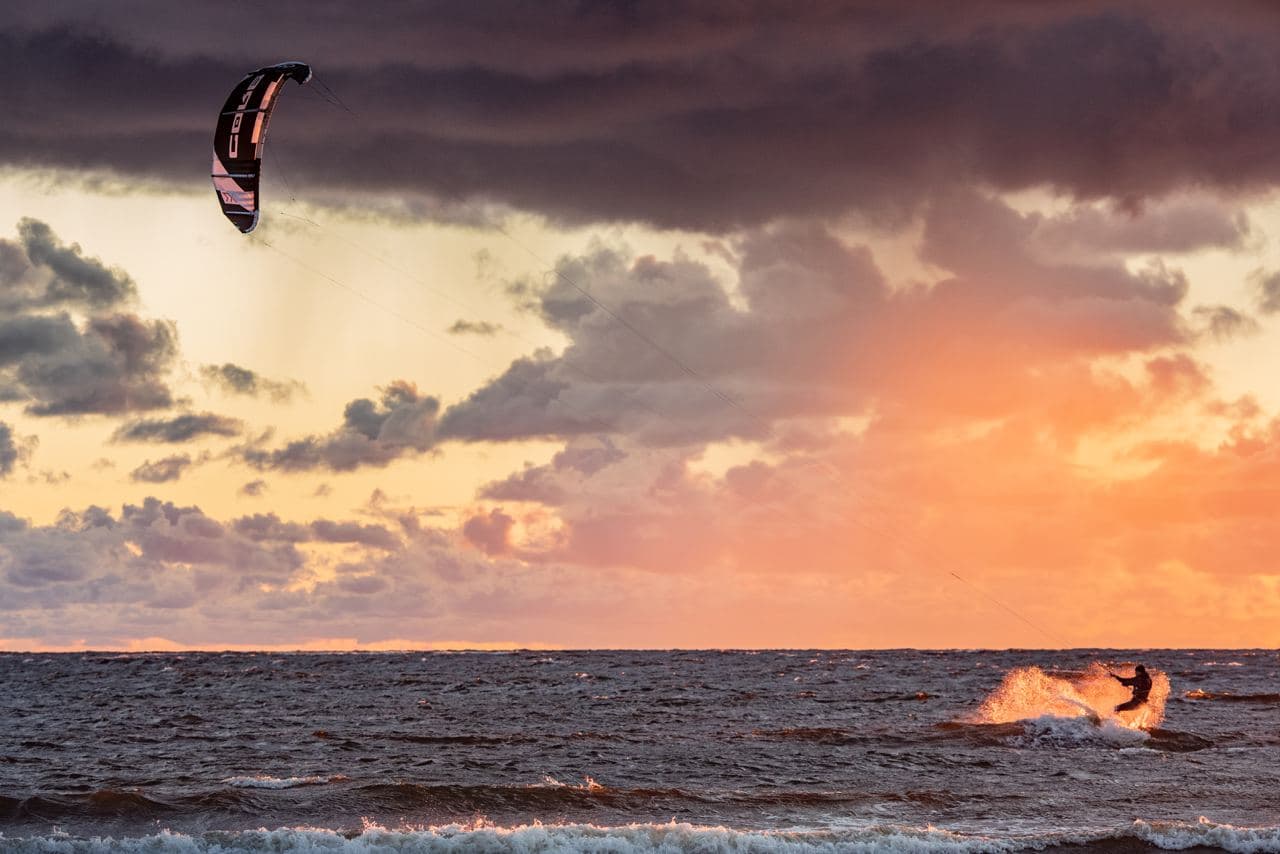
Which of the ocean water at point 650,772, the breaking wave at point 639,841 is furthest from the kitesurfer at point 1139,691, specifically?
the breaking wave at point 639,841

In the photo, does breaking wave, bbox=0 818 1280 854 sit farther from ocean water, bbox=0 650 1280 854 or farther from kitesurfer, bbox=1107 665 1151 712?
kitesurfer, bbox=1107 665 1151 712

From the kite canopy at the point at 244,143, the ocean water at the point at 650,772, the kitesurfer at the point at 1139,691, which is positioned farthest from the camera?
the kitesurfer at the point at 1139,691

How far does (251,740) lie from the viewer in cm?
3519

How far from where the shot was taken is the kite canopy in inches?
1049

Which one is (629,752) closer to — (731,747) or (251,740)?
(731,747)

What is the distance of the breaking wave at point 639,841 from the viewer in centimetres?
2078

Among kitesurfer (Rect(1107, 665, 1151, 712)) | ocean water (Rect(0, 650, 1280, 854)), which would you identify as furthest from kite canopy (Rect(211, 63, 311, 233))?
kitesurfer (Rect(1107, 665, 1151, 712))

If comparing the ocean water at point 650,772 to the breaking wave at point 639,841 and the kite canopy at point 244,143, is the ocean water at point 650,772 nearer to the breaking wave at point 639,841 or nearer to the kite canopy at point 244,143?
the breaking wave at point 639,841

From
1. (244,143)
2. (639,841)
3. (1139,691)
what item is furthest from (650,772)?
(244,143)

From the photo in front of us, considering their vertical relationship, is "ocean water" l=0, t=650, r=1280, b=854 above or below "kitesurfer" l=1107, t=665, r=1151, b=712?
below

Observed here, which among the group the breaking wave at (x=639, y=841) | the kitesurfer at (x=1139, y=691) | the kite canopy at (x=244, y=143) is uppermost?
the kite canopy at (x=244, y=143)

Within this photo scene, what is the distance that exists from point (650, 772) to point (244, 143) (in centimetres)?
1623

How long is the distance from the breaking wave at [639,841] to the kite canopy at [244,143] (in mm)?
12280

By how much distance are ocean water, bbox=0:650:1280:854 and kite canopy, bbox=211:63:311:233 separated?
11.9 metres
